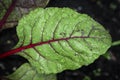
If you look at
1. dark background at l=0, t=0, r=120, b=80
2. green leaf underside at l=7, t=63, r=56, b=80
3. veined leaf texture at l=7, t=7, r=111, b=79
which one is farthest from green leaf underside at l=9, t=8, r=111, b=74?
dark background at l=0, t=0, r=120, b=80

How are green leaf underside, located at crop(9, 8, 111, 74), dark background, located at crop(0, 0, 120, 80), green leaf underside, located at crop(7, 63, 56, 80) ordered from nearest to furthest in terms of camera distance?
green leaf underside, located at crop(9, 8, 111, 74) < green leaf underside, located at crop(7, 63, 56, 80) < dark background, located at crop(0, 0, 120, 80)

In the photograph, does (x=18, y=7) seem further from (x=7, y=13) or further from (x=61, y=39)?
(x=61, y=39)

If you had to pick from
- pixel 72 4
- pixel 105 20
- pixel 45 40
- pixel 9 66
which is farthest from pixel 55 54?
pixel 105 20

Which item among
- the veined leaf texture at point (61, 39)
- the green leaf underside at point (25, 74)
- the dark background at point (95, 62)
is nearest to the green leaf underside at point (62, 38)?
the veined leaf texture at point (61, 39)

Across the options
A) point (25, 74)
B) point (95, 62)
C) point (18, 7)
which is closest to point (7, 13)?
point (18, 7)

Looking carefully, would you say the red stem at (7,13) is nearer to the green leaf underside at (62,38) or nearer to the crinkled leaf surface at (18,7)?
the crinkled leaf surface at (18,7)

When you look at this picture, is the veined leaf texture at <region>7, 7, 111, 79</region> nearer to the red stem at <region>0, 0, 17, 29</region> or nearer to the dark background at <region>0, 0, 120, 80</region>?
the red stem at <region>0, 0, 17, 29</region>

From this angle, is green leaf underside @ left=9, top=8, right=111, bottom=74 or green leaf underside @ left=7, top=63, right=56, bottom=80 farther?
green leaf underside @ left=7, top=63, right=56, bottom=80

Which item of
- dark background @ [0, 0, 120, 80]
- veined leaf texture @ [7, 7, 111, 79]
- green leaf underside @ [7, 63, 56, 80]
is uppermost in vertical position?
veined leaf texture @ [7, 7, 111, 79]

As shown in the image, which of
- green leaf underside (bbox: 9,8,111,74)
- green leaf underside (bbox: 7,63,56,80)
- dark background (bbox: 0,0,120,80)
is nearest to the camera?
green leaf underside (bbox: 9,8,111,74)
